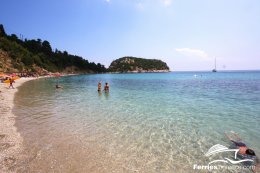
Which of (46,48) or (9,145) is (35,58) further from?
(9,145)

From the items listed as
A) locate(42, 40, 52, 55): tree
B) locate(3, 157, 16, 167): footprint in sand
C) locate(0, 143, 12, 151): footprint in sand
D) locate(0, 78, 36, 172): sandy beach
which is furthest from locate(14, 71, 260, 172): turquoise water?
locate(42, 40, 52, 55): tree

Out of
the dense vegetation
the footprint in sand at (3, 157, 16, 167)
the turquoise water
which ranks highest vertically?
the dense vegetation

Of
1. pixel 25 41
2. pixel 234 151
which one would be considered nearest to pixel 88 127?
pixel 234 151

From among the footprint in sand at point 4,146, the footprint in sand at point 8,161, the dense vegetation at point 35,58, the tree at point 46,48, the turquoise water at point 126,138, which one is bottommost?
the turquoise water at point 126,138

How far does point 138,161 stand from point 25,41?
157 metres

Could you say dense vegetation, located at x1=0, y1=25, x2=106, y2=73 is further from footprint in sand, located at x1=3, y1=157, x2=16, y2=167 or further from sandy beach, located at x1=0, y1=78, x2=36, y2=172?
footprint in sand, located at x1=3, y1=157, x2=16, y2=167

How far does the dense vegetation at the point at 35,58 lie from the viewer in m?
85.8

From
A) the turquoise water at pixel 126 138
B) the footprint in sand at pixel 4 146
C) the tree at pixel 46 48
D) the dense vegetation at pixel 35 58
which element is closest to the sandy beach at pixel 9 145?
the footprint in sand at pixel 4 146

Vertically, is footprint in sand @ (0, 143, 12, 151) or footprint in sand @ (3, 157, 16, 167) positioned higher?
footprint in sand @ (0, 143, 12, 151)

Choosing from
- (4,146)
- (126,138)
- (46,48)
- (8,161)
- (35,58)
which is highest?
(46,48)

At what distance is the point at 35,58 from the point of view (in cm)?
10912

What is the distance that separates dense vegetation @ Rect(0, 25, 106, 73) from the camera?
281ft

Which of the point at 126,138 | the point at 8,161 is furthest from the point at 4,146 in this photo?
the point at 126,138

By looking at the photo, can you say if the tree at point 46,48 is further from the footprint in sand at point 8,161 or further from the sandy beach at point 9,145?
the footprint in sand at point 8,161
